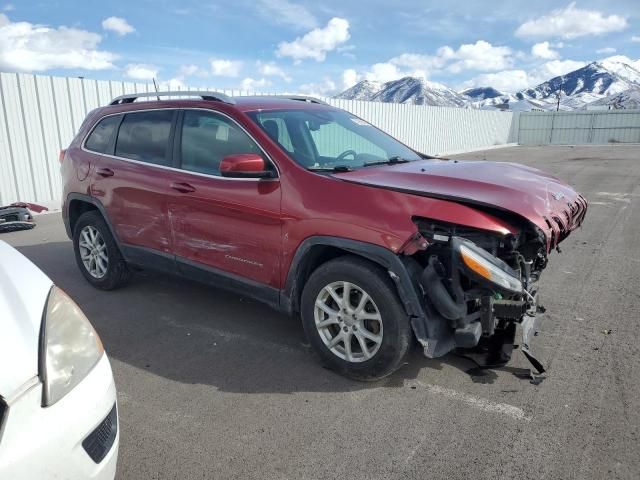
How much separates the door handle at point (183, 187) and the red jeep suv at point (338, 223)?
0.04 feet

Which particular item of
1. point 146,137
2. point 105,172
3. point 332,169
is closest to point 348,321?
point 332,169

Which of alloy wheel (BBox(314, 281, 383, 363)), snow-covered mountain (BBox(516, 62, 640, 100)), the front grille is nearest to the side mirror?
alloy wheel (BBox(314, 281, 383, 363))

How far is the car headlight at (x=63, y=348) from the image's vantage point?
1730mm

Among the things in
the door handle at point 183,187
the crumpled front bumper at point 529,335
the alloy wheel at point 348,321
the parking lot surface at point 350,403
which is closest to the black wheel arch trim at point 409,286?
the alloy wheel at point 348,321

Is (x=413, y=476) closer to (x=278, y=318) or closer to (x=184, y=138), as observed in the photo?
(x=278, y=318)

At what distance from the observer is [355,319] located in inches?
123

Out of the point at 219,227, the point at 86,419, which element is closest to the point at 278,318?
the point at 219,227

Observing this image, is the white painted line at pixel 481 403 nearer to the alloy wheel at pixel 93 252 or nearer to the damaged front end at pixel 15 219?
the alloy wheel at pixel 93 252

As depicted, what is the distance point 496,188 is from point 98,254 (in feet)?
13.0

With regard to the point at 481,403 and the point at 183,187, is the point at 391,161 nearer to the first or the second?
the point at 183,187

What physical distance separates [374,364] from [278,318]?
1.40m

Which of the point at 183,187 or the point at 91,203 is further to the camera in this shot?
the point at 91,203

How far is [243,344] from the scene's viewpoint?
3.80 meters

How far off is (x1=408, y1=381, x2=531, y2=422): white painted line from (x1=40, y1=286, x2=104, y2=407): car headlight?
2050mm
